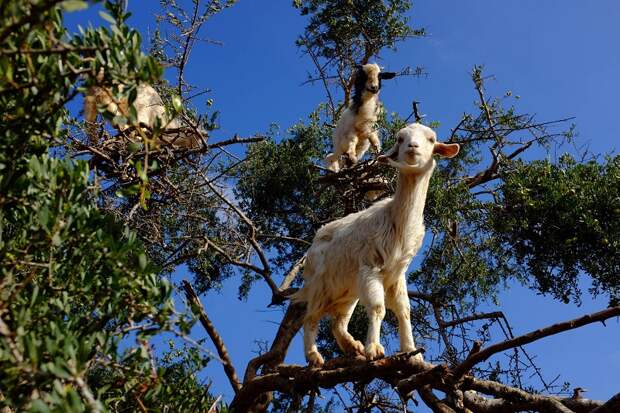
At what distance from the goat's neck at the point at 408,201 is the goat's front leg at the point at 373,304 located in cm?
40

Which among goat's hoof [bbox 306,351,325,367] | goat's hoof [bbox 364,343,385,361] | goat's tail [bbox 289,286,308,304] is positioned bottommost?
goat's hoof [bbox 364,343,385,361]

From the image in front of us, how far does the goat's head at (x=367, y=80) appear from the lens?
9.62 meters

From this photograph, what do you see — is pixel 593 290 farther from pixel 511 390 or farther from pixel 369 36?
pixel 369 36

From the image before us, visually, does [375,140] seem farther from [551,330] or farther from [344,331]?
[551,330]

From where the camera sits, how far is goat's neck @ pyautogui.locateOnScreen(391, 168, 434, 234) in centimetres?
535

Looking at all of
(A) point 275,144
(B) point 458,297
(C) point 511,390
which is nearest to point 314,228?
(A) point 275,144

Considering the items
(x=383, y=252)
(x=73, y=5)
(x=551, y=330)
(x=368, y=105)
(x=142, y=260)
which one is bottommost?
(x=551, y=330)

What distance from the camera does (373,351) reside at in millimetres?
4918

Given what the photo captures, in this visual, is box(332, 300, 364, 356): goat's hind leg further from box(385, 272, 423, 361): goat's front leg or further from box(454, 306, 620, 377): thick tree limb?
box(454, 306, 620, 377): thick tree limb

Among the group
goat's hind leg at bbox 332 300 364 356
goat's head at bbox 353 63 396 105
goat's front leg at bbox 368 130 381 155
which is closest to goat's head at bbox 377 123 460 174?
goat's hind leg at bbox 332 300 364 356

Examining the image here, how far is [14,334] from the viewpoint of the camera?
101 inches

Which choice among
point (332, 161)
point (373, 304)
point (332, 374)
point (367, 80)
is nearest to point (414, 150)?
point (373, 304)

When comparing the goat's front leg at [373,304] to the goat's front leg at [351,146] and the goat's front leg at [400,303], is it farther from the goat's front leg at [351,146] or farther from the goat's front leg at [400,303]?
the goat's front leg at [351,146]

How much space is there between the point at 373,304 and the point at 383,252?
0.42 m
